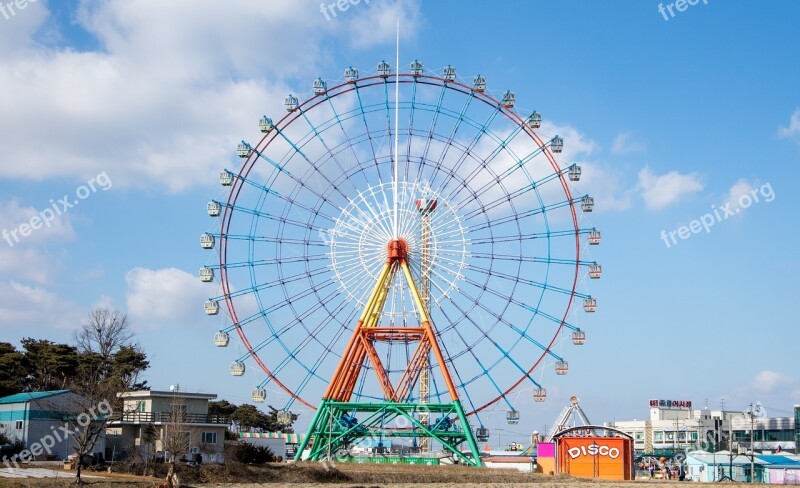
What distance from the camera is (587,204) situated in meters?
69.5

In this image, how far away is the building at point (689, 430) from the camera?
140 m

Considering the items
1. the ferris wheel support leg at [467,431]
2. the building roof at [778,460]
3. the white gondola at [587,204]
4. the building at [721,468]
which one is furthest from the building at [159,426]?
the building roof at [778,460]

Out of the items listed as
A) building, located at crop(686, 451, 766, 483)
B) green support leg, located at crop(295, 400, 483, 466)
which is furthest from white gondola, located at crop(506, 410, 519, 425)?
building, located at crop(686, 451, 766, 483)

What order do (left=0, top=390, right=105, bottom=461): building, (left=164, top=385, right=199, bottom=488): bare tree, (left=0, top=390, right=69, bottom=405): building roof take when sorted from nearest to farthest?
(left=164, top=385, right=199, bottom=488): bare tree < (left=0, top=390, right=105, bottom=461): building < (left=0, top=390, right=69, bottom=405): building roof

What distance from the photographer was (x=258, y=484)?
53406mm

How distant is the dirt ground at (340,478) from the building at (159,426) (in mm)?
10749

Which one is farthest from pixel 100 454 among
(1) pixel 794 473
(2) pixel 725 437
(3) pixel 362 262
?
(2) pixel 725 437

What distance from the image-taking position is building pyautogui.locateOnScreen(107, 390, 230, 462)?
70.2 metres

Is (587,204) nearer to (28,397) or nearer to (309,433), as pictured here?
(309,433)

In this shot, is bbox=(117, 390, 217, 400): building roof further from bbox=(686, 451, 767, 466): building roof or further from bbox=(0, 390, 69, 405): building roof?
bbox=(686, 451, 767, 466): building roof

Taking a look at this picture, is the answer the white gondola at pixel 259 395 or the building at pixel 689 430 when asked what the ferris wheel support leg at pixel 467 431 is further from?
the building at pixel 689 430

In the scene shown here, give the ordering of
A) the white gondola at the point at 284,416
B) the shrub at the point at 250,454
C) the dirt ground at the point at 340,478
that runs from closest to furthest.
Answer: the dirt ground at the point at 340,478, the shrub at the point at 250,454, the white gondola at the point at 284,416

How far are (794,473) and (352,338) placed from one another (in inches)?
1434

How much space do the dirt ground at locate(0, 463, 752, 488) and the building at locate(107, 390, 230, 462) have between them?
10749 millimetres
